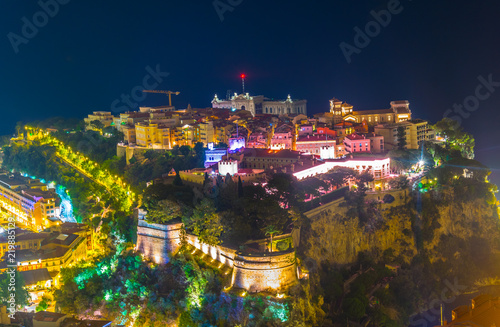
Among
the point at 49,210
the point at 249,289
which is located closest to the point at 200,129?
the point at 49,210

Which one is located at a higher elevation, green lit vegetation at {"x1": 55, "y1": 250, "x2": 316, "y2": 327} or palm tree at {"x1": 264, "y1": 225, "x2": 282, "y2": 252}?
palm tree at {"x1": 264, "y1": 225, "x2": 282, "y2": 252}

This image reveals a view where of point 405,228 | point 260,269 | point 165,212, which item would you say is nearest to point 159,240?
point 165,212

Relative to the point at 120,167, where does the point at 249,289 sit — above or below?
below

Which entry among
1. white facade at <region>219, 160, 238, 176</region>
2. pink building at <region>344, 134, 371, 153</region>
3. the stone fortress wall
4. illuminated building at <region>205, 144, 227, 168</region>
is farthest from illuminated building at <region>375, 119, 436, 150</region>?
the stone fortress wall

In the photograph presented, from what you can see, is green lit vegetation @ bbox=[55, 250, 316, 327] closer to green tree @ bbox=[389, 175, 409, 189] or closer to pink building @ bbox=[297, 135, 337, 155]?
green tree @ bbox=[389, 175, 409, 189]

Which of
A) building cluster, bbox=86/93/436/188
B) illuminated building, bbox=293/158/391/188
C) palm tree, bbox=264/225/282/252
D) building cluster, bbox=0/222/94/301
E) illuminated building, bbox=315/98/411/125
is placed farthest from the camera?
illuminated building, bbox=315/98/411/125

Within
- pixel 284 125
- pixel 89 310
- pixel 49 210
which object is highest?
pixel 284 125

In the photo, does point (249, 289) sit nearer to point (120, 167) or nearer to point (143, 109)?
point (120, 167)
